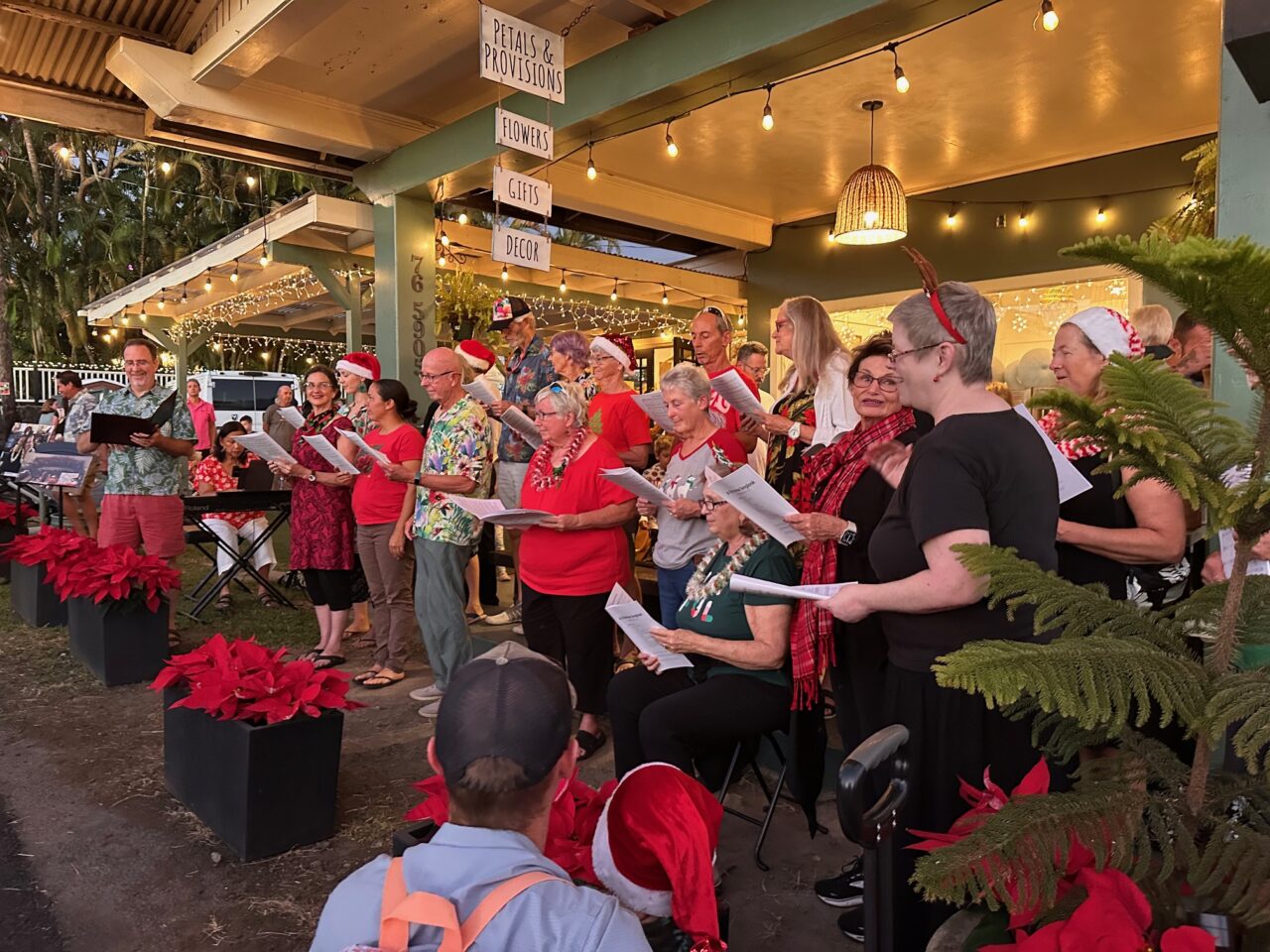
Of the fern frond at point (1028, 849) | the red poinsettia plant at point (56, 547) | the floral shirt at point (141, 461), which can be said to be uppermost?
the floral shirt at point (141, 461)

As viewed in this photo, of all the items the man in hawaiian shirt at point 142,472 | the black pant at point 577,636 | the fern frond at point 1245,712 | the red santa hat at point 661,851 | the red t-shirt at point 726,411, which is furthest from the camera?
the man in hawaiian shirt at point 142,472

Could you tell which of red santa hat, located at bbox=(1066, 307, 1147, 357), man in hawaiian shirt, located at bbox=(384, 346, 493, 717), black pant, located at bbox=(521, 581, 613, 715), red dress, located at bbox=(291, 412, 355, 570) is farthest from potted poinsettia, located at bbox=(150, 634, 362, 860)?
red santa hat, located at bbox=(1066, 307, 1147, 357)

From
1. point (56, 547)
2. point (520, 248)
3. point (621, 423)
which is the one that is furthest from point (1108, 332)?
point (56, 547)

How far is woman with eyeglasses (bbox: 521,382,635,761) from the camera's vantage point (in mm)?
3760

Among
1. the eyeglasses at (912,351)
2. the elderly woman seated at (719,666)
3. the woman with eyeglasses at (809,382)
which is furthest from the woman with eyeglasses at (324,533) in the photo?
the eyeglasses at (912,351)

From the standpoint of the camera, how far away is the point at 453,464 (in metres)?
4.41

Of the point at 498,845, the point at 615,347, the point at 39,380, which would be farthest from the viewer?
the point at 39,380

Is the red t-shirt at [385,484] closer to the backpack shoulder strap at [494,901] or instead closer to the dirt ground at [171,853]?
the dirt ground at [171,853]

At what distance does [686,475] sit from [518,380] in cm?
208

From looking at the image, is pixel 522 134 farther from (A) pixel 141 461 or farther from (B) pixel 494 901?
(B) pixel 494 901

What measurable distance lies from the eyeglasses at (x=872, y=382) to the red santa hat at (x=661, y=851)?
155cm

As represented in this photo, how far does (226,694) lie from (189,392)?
952 cm

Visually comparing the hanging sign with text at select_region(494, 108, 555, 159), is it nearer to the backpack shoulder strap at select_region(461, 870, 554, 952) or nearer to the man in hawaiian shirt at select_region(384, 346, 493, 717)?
the man in hawaiian shirt at select_region(384, 346, 493, 717)

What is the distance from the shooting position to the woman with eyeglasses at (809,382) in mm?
3434
